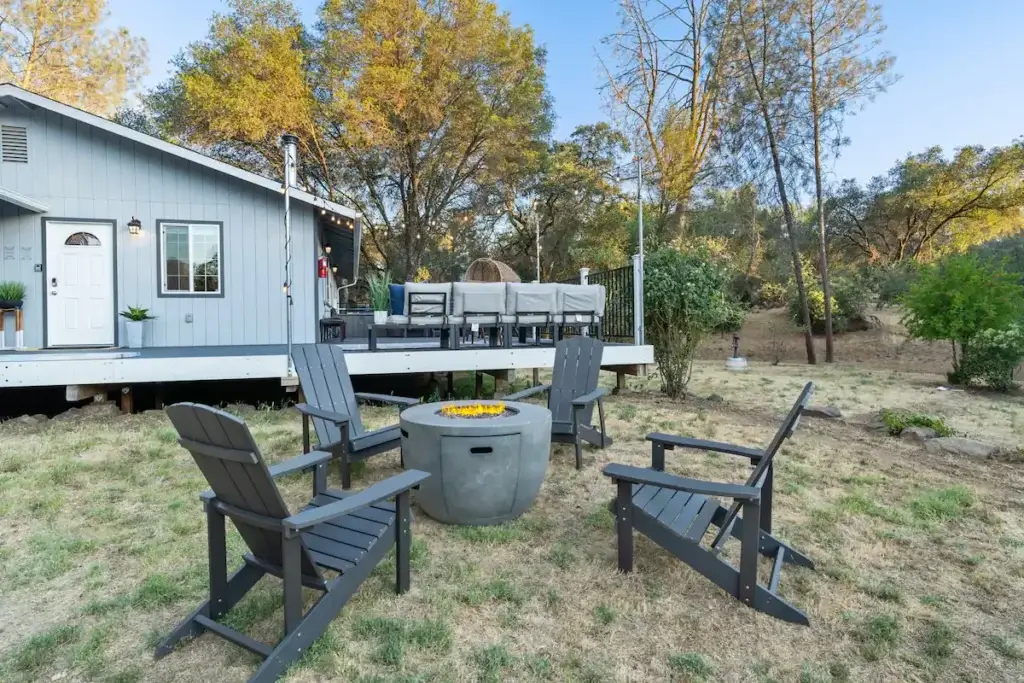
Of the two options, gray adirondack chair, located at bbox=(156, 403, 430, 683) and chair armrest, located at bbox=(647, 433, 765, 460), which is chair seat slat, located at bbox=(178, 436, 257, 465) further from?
chair armrest, located at bbox=(647, 433, 765, 460)

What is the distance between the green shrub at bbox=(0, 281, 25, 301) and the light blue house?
6.5 inches

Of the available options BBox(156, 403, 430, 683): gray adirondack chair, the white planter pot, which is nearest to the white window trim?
the white planter pot

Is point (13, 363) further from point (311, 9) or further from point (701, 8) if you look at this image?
point (701, 8)

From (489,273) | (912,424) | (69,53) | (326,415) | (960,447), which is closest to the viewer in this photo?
(326,415)

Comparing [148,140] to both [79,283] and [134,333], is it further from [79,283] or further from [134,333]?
[134,333]

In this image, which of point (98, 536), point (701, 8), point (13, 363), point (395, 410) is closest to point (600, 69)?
point (701, 8)

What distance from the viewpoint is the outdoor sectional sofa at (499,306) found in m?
6.61

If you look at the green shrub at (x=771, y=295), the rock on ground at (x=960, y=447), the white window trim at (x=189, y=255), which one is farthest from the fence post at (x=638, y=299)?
the green shrub at (x=771, y=295)

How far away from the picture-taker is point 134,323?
776cm

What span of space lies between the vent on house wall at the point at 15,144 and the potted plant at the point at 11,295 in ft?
5.37

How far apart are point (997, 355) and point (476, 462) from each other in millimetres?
9266

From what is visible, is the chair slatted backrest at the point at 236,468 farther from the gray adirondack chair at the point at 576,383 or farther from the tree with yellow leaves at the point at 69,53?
the tree with yellow leaves at the point at 69,53

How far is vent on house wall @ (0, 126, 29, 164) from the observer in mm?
7684

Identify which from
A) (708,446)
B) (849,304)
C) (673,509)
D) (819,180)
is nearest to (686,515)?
(673,509)
